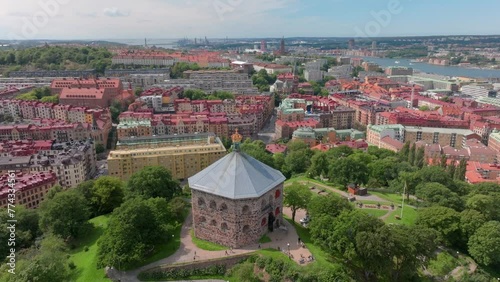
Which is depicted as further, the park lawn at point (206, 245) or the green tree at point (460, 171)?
the green tree at point (460, 171)

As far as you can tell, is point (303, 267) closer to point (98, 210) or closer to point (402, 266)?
point (402, 266)

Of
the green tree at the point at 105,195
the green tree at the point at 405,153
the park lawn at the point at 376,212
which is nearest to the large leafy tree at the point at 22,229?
the green tree at the point at 105,195

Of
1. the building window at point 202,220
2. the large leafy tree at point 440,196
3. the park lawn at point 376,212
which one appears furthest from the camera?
the park lawn at point 376,212

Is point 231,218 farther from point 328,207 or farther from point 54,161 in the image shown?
point 54,161

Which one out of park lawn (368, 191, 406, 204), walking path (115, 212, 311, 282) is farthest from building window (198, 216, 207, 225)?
park lawn (368, 191, 406, 204)

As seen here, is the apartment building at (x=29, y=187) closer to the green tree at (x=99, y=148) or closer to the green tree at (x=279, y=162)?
the green tree at (x=99, y=148)

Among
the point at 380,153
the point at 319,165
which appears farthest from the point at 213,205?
the point at 380,153

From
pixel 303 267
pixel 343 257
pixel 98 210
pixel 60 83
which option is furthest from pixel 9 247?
pixel 60 83

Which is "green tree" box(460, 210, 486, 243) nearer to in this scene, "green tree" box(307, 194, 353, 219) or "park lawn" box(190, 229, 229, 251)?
"green tree" box(307, 194, 353, 219)
